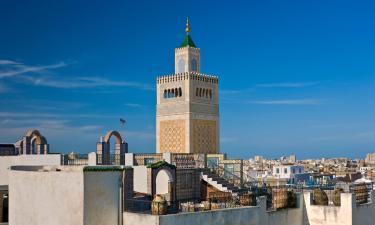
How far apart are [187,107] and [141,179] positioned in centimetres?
1669

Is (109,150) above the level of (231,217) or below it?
above

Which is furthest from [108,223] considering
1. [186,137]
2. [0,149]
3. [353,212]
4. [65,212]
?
[186,137]

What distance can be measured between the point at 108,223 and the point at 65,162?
11725 millimetres

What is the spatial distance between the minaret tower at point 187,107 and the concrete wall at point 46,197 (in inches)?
819

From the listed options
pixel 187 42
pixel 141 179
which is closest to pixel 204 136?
pixel 187 42

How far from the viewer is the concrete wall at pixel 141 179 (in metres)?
20.8

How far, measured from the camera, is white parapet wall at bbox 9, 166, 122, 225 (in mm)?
15141

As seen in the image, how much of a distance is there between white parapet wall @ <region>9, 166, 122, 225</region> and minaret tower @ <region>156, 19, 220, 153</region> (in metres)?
21.4

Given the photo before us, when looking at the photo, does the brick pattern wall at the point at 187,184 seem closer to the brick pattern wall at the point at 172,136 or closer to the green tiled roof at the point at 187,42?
the brick pattern wall at the point at 172,136

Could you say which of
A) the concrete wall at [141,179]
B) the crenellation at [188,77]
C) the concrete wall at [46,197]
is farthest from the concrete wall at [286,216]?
the crenellation at [188,77]

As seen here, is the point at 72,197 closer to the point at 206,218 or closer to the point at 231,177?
the point at 206,218

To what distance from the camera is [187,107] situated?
37.6m

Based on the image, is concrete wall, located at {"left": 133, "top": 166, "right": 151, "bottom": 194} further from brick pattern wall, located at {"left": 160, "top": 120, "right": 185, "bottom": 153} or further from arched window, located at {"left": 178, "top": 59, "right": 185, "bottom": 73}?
arched window, located at {"left": 178, "top": 59, "right": 185, "bottom": 73}

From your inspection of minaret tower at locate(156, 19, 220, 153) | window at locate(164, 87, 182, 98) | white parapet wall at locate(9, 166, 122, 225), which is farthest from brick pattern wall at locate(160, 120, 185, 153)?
white parapet wall at locate(9, 166, 122, 225)
